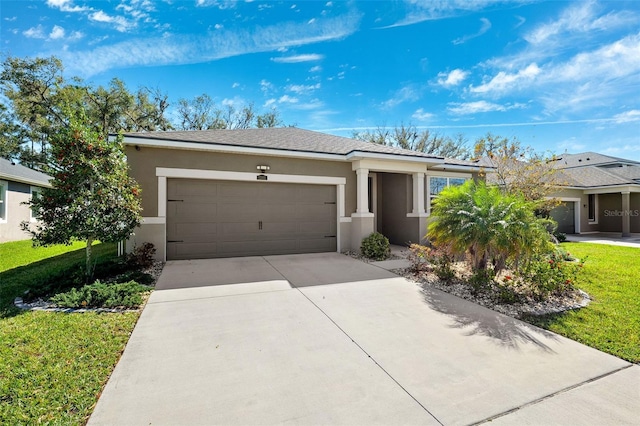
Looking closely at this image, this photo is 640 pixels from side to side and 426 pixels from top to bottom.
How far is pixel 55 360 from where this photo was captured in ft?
10.2

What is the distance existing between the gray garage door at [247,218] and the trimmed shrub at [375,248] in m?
1.39

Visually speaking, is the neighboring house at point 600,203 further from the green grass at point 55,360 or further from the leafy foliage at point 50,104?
the leafy foliage at point 50,104

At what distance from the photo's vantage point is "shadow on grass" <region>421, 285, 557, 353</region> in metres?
3.74

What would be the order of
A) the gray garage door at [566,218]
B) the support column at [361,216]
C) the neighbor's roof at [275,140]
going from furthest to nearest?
the gray garage door at [566,218] < the support column at [361,216] < the neighbor's roof at [275,140]

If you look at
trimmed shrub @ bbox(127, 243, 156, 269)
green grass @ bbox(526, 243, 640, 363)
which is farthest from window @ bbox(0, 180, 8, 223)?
green grass @ bbox(526, 243, 640, 363)

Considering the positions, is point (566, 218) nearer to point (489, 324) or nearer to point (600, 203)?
point (600, 203)

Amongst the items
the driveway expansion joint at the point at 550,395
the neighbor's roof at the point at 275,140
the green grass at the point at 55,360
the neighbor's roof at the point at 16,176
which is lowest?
the driveway expansion joint at the point at 550,395

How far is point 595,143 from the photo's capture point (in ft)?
63.4

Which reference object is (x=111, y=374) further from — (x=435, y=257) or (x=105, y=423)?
(x=435, y=257)

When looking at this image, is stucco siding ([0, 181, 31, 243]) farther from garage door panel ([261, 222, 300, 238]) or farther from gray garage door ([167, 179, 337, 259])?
garage door panel ([261, 222, 300, 238])

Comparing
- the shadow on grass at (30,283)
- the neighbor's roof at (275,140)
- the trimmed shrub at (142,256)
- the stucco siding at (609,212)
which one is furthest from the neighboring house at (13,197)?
the stucco siding at (609,212)

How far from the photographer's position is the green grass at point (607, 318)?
362 cm

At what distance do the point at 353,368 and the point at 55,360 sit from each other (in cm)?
318

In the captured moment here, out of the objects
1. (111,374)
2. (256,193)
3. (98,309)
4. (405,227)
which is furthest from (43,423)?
(405,227)
